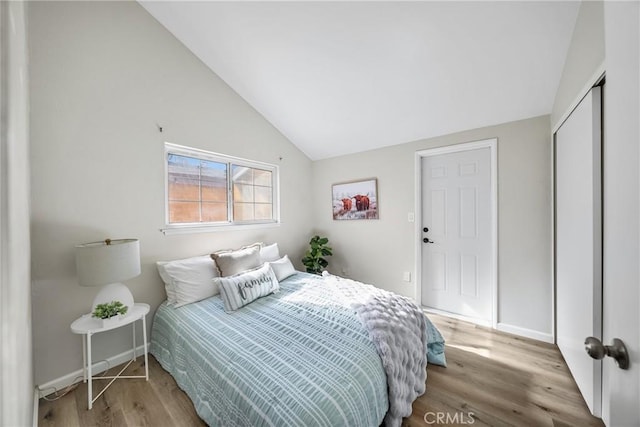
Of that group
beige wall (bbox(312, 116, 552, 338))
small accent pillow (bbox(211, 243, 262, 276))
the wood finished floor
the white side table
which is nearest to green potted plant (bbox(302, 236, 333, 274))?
beige wall (bbox(312, 116, 552, 338))

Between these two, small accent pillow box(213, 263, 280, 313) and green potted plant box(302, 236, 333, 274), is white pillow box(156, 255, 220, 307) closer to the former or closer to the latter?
small accent pillow box(213, 263, 280, 313)

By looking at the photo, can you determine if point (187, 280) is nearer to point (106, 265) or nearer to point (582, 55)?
point (106, 265)

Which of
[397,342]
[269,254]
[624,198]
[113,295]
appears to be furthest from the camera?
[269,254]

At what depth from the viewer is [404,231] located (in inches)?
121

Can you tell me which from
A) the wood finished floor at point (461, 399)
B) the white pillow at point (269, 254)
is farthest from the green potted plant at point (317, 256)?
the wood finished floor at point (461, 399)

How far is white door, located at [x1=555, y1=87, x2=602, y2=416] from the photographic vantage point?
56.1 inches

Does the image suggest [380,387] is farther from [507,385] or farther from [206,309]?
[206,309]

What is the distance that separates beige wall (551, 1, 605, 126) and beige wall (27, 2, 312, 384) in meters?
3.06

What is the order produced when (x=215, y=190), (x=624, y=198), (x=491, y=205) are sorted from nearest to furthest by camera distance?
(x=624, y=198) → (x=491, y=205) → (x=215, y=190)

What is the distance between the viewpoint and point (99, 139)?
1.97m

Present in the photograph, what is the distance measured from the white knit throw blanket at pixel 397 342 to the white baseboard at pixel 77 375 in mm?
1939

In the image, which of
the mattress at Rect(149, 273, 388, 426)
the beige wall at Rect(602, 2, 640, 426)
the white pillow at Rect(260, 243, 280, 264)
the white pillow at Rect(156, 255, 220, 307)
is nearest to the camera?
the beige wall at Rect(602, 2, 640, 426)

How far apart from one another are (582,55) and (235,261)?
3.06 m

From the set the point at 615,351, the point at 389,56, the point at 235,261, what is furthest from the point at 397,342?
the point at 389,56
